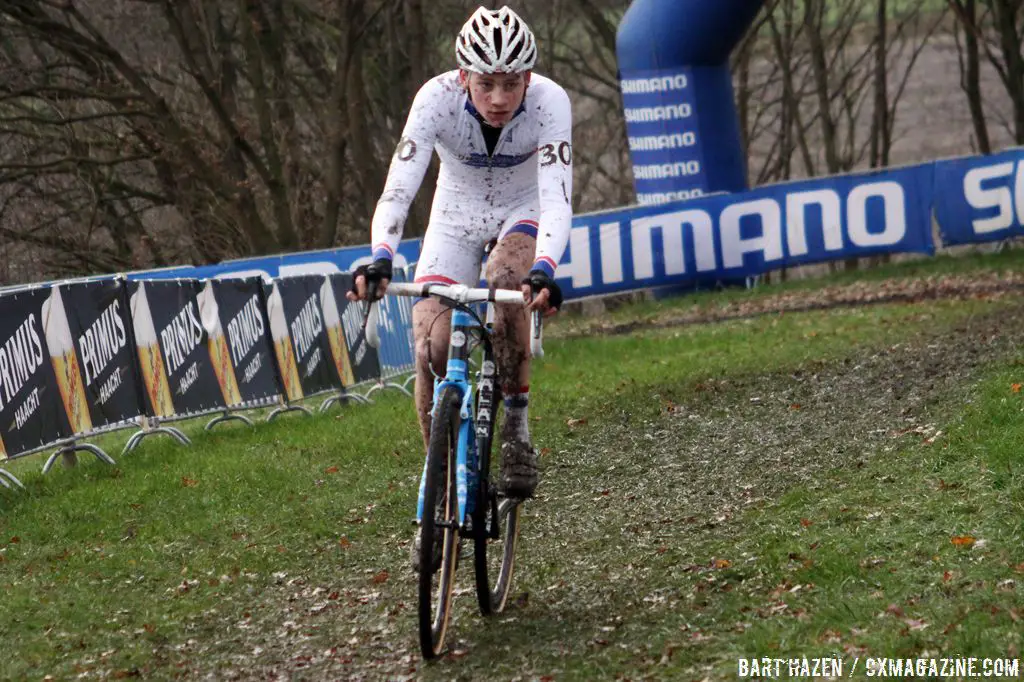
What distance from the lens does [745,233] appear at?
2255cm

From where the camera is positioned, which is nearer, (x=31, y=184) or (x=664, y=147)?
(x=664, y=147)

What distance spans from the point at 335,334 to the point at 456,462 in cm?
1028

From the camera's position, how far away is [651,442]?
417 inches

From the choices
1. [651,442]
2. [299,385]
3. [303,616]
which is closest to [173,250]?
[299,385]

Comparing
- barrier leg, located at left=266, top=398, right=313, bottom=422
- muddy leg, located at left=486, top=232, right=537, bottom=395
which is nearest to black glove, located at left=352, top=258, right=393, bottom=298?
muddy leg, located at left=486, top=232, right=537, bottom=395

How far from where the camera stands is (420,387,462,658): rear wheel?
18.5 ft

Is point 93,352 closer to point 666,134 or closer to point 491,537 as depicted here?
point 491,537

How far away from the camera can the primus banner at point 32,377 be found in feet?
35.2

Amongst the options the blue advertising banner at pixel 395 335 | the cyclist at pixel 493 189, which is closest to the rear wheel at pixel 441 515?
the cyclist at pixel 493 189

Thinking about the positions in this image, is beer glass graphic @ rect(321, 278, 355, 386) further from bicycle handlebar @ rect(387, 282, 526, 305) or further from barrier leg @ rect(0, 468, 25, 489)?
bicycle handlebar @ rect(387, 282, 526, 305)

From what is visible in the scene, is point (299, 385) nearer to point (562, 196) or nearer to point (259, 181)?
point (562, 196)

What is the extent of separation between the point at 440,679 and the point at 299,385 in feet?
31.9

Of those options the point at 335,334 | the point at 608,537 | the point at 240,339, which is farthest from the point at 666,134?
the point at 608,537

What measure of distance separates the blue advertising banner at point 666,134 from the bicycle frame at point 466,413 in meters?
16.7
